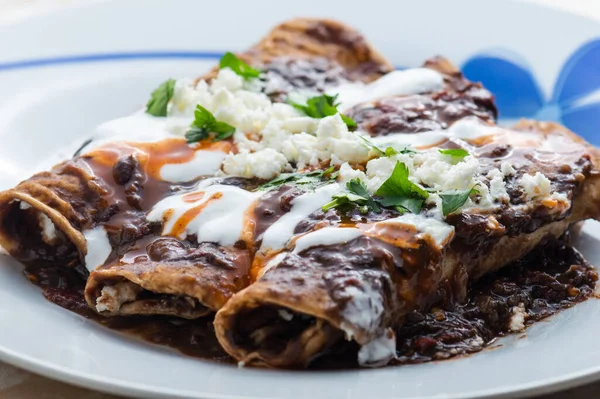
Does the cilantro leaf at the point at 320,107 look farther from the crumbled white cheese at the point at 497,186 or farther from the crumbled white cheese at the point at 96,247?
the crumbled white cheese at the point at 96,247

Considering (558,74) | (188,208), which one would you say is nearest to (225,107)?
(188,208)

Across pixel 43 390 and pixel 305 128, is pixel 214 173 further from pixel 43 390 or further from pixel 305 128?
pixel 43 390

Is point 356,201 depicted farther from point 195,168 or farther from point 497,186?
point 195,168

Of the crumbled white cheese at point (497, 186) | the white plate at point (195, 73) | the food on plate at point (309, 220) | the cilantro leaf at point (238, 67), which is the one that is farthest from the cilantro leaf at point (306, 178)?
the cilantro leaf at point (238, 67)

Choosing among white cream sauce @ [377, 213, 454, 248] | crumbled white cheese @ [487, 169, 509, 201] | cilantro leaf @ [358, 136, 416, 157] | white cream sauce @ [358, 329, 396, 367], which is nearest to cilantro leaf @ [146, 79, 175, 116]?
cilantro leaf @ [358, 136, 416, 157]

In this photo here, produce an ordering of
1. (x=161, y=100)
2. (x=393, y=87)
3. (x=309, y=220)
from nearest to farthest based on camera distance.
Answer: (x=309, y=220)
(x=161, y=100)
(x=393, y=87)

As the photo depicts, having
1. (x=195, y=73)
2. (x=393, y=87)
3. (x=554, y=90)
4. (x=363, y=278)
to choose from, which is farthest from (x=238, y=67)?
(x=554, y=90)
